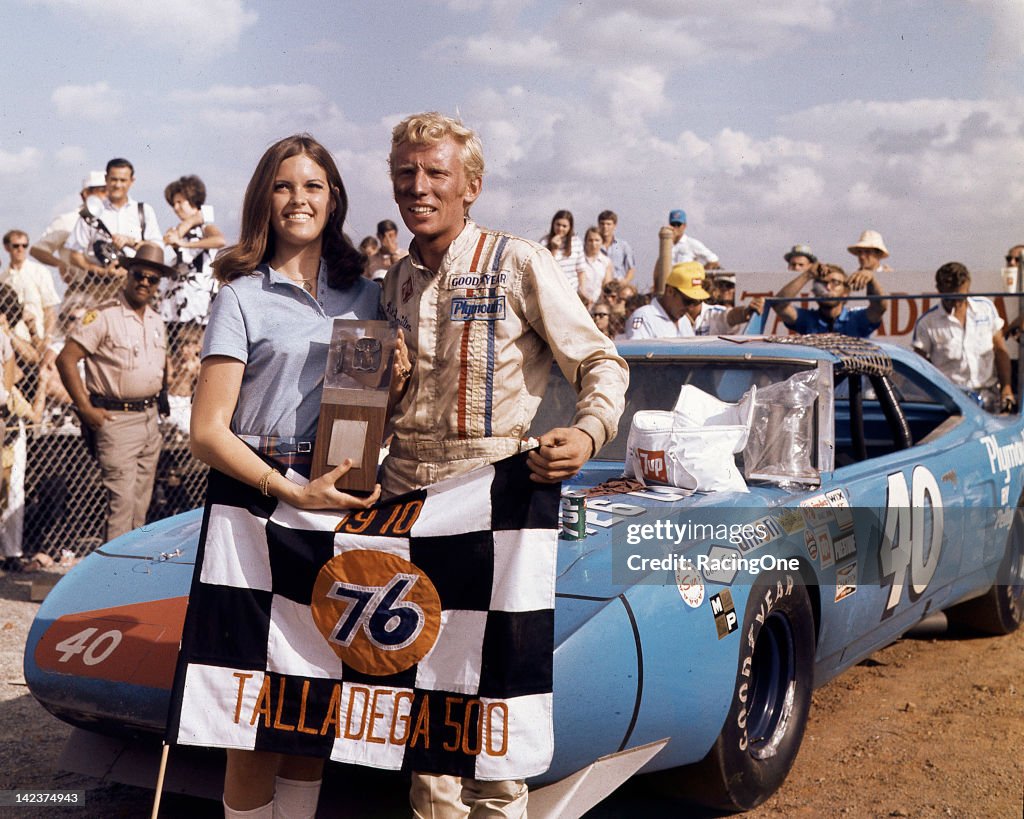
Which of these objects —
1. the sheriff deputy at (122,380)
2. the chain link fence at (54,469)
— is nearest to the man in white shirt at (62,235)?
the chain link fence at (54,469)

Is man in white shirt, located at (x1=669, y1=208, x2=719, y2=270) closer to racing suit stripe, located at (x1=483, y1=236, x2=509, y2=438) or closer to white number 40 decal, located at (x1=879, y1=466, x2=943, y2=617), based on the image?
white number 40 decal, located at (x1=879, y1=466, x2=943, y2=617)

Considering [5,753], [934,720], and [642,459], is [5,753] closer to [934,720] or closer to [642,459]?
[642,459]

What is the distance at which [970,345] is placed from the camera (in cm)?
741

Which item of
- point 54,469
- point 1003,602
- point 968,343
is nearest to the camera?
point 1003,602

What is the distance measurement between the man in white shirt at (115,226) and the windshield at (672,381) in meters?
4.73

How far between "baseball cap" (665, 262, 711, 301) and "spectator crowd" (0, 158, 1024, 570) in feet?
0.04

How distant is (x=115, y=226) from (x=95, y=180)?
578 mm

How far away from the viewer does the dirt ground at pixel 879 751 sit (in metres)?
3.31

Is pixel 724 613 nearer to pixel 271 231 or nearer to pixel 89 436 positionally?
pixel 271 231

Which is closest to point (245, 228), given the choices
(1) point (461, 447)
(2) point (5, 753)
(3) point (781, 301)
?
(1) point (461, 447)

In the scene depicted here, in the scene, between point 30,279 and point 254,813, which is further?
point 30,279

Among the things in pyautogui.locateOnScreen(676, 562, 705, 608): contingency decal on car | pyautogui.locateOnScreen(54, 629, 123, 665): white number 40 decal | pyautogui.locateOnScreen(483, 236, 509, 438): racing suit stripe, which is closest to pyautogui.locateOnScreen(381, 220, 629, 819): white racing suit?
pyautogui.locateOnScreen(483, 236, 509, 438): racing suit stripe

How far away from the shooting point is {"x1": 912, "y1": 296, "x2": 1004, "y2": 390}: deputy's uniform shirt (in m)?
7.41

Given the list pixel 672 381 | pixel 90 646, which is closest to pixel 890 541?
pixel 672 381
